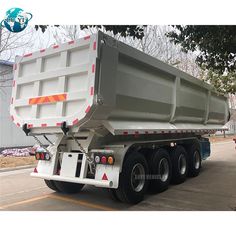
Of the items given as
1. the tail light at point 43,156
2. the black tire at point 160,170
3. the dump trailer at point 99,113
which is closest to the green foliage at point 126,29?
the dump trailer at point 99,113

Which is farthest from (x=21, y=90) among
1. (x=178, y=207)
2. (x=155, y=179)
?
(x=178, y=207)

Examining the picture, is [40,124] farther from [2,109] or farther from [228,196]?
[2,109]

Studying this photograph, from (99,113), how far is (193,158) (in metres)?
4.52

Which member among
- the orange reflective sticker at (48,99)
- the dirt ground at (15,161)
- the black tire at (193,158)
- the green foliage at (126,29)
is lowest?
the dirt ground at (15,161)

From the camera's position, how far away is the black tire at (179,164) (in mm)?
7593

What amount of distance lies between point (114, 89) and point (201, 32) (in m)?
2.33

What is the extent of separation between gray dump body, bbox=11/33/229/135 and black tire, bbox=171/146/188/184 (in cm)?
55

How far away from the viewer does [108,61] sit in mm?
5203

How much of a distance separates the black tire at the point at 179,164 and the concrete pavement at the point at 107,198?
191mm

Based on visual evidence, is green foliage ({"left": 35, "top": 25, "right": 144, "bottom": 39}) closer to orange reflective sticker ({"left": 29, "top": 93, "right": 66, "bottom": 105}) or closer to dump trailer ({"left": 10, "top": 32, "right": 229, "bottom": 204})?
dump trailer ({"left": 10, "top": 32, "right": 229, "bottom": 204})

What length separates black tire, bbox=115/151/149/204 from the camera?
18.2 feet

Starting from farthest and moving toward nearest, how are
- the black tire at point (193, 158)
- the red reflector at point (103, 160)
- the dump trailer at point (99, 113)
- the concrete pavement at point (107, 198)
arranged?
the black tire at point (193, 158), the concrete pavement at point (107, 198), the red reflector at point (103, 160), the dump trailer at point (99, 113)

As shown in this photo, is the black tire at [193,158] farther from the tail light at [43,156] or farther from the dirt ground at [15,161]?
the dirt ground at [15,161]

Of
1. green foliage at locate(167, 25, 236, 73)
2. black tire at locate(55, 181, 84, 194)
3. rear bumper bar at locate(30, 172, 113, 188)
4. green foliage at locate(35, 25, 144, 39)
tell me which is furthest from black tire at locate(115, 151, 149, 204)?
green foliage at locate(167, 25, 236, 73)
